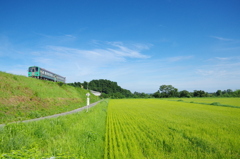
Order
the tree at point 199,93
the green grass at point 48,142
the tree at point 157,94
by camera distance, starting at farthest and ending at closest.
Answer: the tree at point 157,94 < the tree at point 199,93 < the green grass at point 48,142

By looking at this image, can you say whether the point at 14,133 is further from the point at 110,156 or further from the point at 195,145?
the point at 195,145

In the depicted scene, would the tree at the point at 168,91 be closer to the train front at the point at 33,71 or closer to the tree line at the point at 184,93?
the tree line at the point at 184,93

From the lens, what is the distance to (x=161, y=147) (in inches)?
284

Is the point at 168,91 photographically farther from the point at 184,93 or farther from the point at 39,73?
the point at 39,73

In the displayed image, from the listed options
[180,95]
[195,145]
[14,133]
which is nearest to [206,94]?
[180,95]

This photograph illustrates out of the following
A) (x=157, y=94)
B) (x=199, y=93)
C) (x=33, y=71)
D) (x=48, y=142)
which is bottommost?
(x=157, y=94)

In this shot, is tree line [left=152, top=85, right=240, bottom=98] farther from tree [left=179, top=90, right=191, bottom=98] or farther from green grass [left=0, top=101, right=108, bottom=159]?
green grass [left=0, top=101, right=108, bottom=159]

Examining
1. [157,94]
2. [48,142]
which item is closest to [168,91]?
[157,94]

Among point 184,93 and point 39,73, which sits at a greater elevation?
point 39,73

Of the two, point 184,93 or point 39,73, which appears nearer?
point 39,73

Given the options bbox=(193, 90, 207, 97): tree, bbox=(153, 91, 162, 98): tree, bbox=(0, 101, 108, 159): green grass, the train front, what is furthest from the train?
bbox=(193, 90, 207, 97): tree

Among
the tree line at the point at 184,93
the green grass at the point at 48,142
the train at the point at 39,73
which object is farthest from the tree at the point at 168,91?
the green grass at the point at 48,142

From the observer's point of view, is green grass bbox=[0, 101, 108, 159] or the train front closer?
green grass bbox=[0, 101, 108, 159]

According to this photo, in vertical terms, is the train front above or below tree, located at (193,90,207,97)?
above
